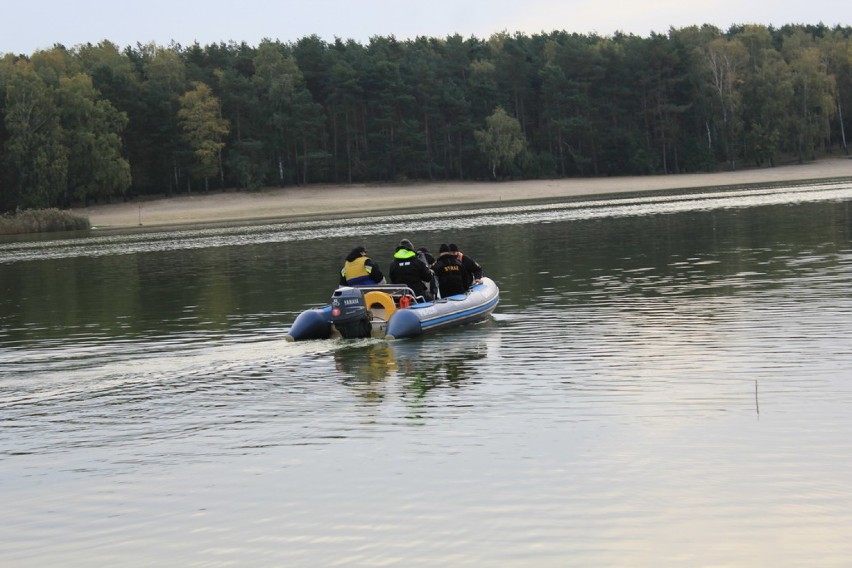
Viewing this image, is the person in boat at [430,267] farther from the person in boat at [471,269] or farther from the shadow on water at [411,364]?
the shadow on water at [411,364]

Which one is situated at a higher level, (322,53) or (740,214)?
(322,53)

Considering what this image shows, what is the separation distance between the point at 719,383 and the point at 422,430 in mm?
3725

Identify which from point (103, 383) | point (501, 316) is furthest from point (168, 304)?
point (103, 383)

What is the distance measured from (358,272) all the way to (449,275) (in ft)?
6.65

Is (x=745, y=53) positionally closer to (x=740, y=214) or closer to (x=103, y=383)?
(x=740, y=214)

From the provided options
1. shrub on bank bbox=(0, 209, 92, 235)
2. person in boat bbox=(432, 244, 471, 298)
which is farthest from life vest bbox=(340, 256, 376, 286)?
shrub on bank bbox=(0, 209, 92, 235)

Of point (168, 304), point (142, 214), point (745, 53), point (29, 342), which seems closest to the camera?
point (29, 342)

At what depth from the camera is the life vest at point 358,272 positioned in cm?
1989

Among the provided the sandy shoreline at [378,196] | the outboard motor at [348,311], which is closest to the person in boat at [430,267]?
the outboard motor at [348,311]

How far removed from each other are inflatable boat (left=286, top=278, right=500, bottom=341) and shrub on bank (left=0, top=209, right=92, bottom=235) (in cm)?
6019

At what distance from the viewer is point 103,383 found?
15.5 meters

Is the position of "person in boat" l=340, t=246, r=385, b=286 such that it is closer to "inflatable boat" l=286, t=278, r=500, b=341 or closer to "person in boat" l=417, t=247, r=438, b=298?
"inflatable boat" l=286, t=278, r=500, b=341

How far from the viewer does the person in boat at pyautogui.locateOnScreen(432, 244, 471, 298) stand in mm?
21094

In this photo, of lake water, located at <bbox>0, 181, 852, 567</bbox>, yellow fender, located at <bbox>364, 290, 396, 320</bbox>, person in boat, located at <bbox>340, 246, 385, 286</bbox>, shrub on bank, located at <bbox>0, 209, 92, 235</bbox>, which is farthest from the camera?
shrub on bank, located at <bbox>0, 209, 92, 235</bbox>
